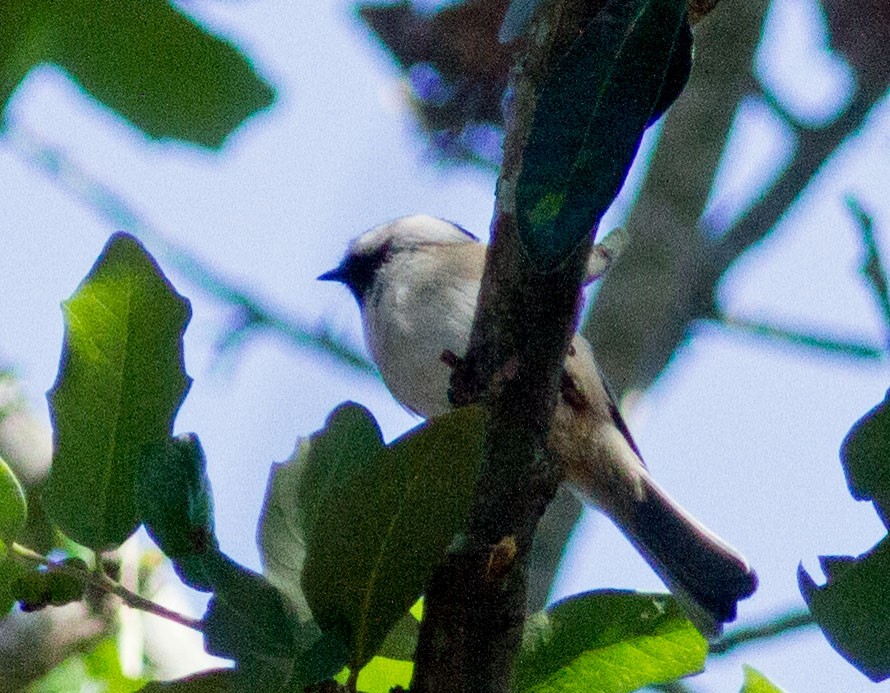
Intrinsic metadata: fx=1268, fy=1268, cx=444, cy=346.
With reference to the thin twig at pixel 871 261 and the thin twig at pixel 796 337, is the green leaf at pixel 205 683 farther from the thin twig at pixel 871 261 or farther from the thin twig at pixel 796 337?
the thin twig at pixel 796 337

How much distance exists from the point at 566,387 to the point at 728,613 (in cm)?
75

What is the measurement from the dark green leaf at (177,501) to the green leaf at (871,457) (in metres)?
0.61

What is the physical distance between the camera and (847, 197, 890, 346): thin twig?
219 cm

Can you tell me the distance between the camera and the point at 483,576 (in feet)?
3.93

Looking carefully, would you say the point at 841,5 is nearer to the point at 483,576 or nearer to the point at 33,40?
the point at 483,576

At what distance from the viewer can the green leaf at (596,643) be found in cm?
140

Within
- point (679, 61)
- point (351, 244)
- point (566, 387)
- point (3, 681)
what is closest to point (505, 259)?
point (679, 61)

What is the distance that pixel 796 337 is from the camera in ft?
13.1

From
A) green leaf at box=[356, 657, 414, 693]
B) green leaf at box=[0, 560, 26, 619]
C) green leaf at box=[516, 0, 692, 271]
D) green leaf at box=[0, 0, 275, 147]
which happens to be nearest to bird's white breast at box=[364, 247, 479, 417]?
green leaf at box=[356, 657, 414, 693]

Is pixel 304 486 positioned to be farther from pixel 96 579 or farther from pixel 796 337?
pixel 796 337

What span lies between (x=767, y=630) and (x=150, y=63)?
2.19 meters

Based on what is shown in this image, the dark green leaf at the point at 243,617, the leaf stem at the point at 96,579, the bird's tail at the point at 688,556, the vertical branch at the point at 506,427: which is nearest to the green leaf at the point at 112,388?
the leaf stem at the point at 96,579

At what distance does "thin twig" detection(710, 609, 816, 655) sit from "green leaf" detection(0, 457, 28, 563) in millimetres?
1711

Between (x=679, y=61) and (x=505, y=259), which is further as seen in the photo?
(x=505, y=259)
